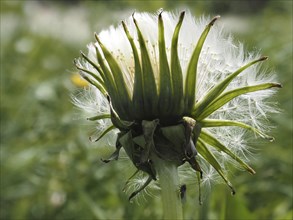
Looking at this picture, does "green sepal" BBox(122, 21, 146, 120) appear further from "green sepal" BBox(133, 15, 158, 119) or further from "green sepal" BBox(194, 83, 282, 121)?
"green sepal" BBox(194, 83, 282, 121)

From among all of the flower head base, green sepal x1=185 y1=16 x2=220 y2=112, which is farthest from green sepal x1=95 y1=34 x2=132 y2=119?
green sepal x1=185 y1=16 x2=220 y2=112

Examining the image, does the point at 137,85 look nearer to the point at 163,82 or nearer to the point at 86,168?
the point at 163,82

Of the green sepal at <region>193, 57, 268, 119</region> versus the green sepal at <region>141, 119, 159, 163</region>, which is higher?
the green sepal at <region>193, 57, 268, 119</region>

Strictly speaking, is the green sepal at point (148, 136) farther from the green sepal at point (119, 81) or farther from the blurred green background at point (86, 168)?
the blurred green background at point (86, 168)

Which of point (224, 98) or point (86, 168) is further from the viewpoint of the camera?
point (86, 168)

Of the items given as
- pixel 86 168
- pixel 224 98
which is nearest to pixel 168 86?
pixel 224 98

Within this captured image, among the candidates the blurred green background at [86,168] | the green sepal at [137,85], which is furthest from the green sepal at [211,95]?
the blurred green background at [86,168]

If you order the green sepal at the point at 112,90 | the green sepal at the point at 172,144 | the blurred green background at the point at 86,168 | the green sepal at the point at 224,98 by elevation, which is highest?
the green sepal at the point at 112,90
